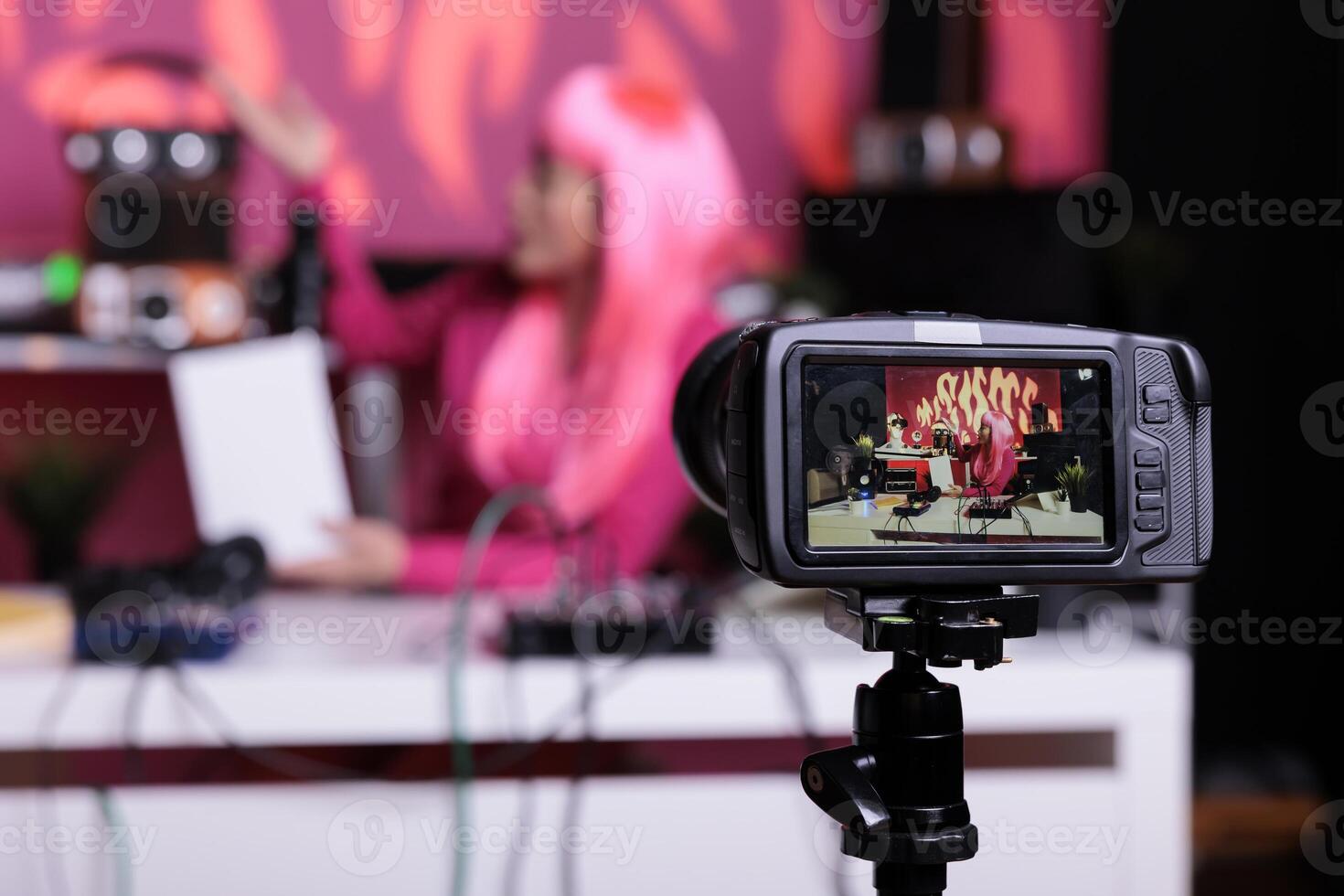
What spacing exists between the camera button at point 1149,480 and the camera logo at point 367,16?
170cm

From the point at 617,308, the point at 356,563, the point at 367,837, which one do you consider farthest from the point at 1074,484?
the point at 617,308

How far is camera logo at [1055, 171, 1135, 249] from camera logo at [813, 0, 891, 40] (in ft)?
1.52

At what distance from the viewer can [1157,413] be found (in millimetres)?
542

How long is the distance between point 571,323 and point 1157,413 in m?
1.32

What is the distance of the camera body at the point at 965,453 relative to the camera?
50 cm

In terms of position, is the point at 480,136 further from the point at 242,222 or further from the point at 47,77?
the point at 47,77

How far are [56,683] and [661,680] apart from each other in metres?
0.54

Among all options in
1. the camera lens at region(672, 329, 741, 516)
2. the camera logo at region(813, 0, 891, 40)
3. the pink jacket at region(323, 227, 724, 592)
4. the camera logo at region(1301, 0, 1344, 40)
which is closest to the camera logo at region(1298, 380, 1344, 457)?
the camera logo at region(1301, 0, 1344, 40)

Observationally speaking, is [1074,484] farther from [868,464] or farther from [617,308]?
[617,308]

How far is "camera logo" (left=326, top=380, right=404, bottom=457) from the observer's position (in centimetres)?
186

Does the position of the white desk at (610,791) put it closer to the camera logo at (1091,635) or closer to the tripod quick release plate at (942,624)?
the camera logo at (1091,635)

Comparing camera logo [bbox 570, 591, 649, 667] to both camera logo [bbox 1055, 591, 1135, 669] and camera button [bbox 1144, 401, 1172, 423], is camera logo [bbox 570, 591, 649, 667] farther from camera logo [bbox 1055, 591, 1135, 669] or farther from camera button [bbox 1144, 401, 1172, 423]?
camera button [bbox 1144, 401, 1172, 423]

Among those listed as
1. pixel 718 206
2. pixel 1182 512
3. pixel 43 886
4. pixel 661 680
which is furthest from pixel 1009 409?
pixel 718 206

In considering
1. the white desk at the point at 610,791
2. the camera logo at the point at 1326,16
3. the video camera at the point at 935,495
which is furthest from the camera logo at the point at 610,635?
the camera logo at the point at 1326,16
